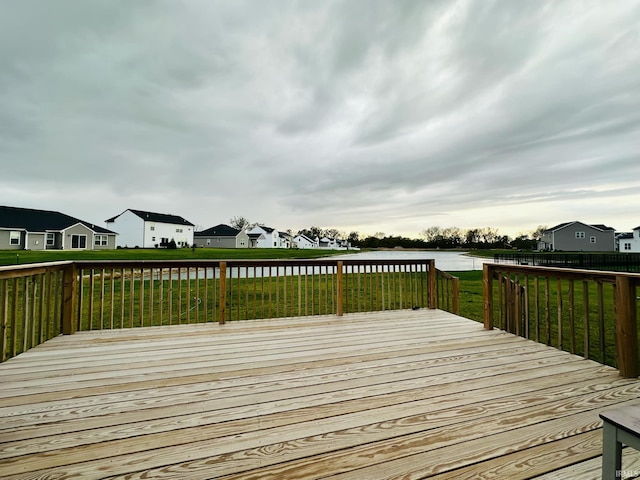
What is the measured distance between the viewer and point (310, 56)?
20.9 feet

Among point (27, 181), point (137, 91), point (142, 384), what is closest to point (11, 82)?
point (137, 91)

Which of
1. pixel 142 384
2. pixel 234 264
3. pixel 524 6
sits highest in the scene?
pixel 524 6

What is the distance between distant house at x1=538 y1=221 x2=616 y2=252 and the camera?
1507 inches

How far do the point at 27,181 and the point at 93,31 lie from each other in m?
15.3

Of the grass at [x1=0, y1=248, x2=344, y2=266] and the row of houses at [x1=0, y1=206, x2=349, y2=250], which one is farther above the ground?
the row of houses at [x1=0, y1=206, x2=349, y2=250]

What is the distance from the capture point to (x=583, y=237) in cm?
3894

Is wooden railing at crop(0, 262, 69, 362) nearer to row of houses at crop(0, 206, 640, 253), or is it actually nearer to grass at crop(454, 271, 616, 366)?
grass at crop(454, 271, 616, 366)

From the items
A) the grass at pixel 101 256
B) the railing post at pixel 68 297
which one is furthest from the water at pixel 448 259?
the railing post at pixel 68 297

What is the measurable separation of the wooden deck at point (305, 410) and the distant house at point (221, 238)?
148 ft

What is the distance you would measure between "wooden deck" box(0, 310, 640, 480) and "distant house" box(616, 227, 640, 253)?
158 feet

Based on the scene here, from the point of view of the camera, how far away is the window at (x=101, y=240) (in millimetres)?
30953

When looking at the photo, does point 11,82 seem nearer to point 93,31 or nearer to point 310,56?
point 93,31

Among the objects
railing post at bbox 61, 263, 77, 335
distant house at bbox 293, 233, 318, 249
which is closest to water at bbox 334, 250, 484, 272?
railing post at bbox 61, 263, 77, 335

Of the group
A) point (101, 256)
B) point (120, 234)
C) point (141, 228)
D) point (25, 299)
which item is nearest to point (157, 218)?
point (141, 228)
